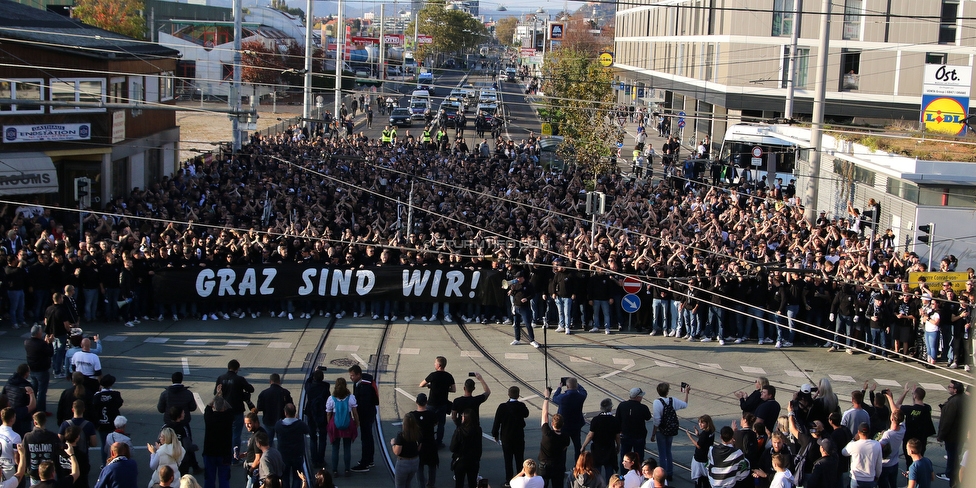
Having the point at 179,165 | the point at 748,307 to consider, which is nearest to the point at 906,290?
the point at 748,307

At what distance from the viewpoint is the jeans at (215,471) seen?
10266 mm

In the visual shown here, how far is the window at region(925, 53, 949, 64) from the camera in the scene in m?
41.8

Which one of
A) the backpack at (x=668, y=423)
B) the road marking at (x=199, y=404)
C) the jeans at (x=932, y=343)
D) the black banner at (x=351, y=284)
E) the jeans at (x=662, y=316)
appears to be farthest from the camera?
the black banner at (x=351, y=284)

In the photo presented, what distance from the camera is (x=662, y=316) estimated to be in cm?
1884

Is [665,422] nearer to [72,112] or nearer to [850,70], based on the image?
[72,112]

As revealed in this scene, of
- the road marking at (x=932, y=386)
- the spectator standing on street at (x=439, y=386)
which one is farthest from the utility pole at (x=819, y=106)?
the spectator standing on street at (x=439, y=386)

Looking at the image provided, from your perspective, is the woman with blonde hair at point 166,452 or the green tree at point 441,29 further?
the green tree at point 441,29

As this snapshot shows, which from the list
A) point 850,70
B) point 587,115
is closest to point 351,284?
point 587,115

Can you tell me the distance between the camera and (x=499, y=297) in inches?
753

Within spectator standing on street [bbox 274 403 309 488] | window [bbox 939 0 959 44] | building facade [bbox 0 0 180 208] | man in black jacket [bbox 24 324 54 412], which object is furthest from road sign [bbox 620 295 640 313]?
window [bbox 939 0 959 44]

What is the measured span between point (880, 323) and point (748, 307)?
2431mm

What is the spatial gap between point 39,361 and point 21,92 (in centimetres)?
1544

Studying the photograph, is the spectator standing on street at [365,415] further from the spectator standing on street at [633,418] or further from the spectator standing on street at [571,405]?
the spectator standing on street at [633,418]

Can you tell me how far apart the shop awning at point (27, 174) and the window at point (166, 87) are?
275 inches
